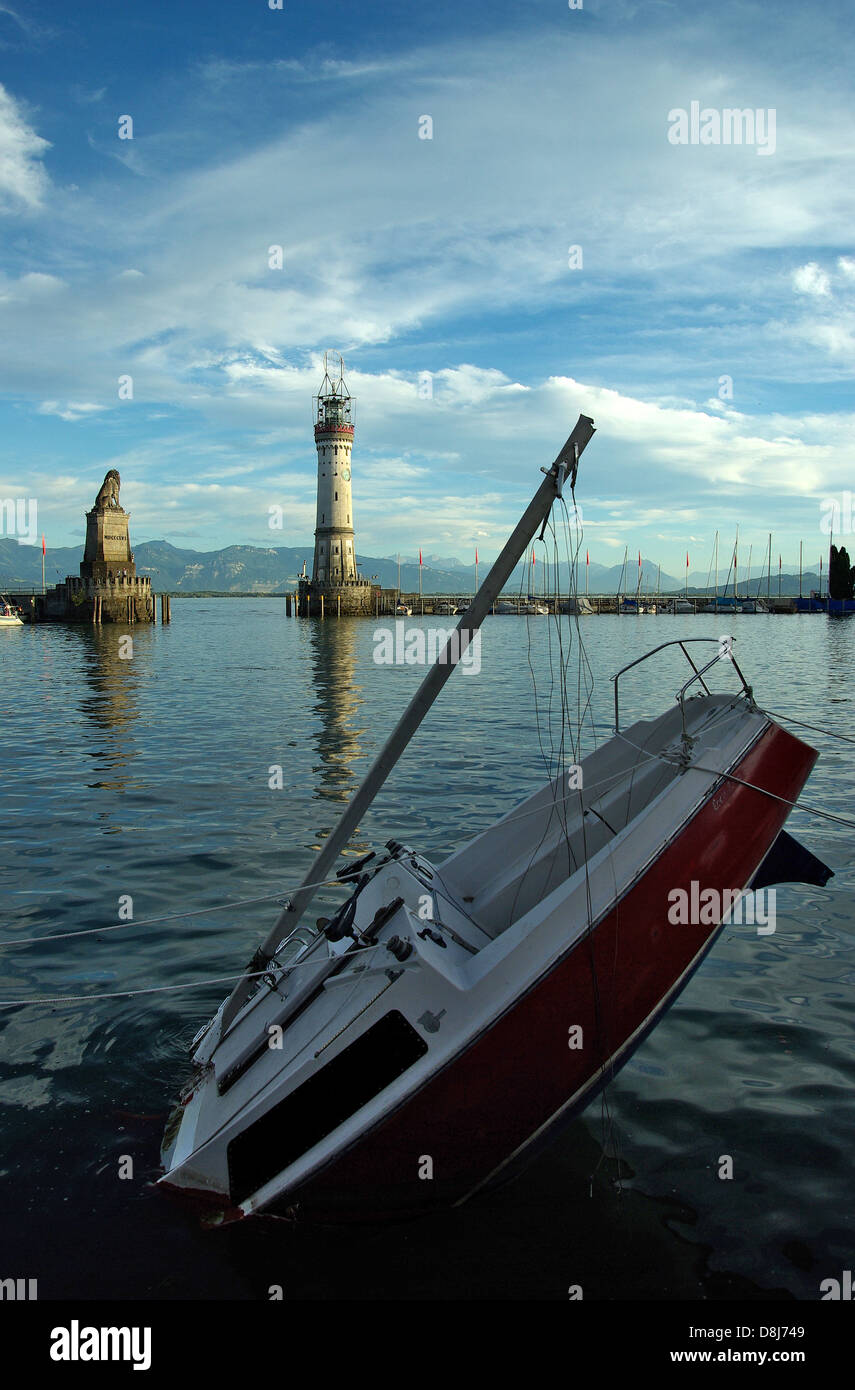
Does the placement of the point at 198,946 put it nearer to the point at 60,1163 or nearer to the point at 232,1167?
the point at 60,1163

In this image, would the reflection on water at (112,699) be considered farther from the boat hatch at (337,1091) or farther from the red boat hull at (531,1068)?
the red boat hull at (531,1068)

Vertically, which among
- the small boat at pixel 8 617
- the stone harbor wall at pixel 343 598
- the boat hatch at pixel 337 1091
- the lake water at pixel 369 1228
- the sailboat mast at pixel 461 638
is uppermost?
the stone harbor wall at pixel 343 598

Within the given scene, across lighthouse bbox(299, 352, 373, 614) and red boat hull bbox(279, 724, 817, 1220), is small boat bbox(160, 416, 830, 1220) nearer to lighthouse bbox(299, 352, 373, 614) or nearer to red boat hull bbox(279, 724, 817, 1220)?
red boat hull bbox(279, 724, 817, 1220)

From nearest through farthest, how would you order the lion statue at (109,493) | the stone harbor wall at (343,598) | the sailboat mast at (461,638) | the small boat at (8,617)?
1. the sailboat mast at (461,638)
2. the small boat at (8,617)
3. the lion statue at (109,493)
4. the stone harbor wall at (343,598)

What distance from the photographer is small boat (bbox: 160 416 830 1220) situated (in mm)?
4355

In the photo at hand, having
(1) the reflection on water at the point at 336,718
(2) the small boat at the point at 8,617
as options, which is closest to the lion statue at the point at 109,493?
(2) the small boat at the point at 8,617

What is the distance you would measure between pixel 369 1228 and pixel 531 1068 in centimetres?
115

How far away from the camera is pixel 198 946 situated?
8.02m

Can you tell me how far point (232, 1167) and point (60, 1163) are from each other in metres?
1.21

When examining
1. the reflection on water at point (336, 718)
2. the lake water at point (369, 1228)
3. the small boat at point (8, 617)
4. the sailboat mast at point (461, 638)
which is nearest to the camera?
the lake water at point (369, 1228)

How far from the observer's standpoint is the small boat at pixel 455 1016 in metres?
4.36
